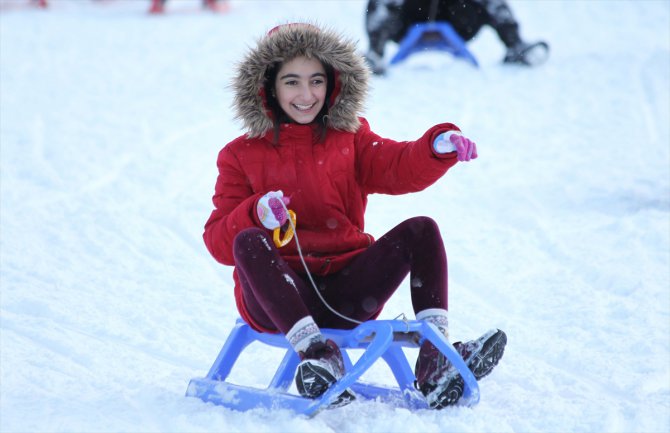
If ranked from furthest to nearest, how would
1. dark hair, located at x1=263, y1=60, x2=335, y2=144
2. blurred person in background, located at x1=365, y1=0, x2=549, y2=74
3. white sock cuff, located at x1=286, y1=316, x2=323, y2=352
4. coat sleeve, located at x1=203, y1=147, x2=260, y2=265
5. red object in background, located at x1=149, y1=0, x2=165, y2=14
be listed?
red object in background, located at x1=149, y1=0, x2=165, y2=14, blurred person in background, located at x1=365, y1=0, x2=549, y2=74, dark hair, located at x1=263, y1=60, x2=335, y2=144, coat sleeve, located at x1=203, y1=147, x2=260, y2=265, white sock cuff, located at x1=286, y1=316, x2=323, y2=352

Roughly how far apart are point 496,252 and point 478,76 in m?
4.07

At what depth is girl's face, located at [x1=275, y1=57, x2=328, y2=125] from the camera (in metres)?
2.61

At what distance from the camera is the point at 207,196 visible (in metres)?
5.07

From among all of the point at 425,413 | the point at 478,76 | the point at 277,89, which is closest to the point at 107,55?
the point at 478,76

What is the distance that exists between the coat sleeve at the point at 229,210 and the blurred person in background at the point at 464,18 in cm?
591

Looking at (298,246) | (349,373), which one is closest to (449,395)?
Result: (349,373)

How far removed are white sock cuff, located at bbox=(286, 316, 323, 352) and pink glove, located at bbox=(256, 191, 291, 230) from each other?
26 cm

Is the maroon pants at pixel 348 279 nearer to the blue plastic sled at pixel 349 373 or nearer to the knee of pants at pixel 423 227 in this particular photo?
the knee of pants at pixel 423 227

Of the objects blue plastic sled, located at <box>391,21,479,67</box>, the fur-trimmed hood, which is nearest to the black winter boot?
the fur-trimmed hood

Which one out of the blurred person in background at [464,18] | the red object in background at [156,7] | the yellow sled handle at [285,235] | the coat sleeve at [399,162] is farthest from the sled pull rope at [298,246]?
the red object in background at [156,7]

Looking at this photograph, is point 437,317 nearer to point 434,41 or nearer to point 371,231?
point 371,231

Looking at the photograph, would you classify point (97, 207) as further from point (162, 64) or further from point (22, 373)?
point (162, 64)

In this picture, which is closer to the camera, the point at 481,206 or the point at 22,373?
the point at 22,373

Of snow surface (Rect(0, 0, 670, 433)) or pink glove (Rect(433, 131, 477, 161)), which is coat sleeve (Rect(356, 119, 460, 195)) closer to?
pink glove (Rect(433, 131, 477, 161))
